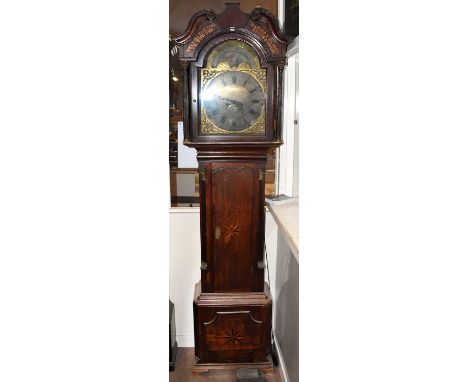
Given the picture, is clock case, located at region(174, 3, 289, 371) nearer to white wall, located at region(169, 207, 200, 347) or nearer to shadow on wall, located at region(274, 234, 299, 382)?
shadow on wall, located at region(274, 234, 299, 382)

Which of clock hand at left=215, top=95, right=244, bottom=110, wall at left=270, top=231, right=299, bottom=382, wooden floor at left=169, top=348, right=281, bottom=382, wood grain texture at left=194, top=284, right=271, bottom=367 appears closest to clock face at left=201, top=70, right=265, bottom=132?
clock hand at left=215, top=95, right=244, bottom=110

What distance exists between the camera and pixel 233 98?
1.88m

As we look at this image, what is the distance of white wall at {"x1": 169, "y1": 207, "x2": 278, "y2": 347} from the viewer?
2385 mm

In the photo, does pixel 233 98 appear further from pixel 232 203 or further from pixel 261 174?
pixel 232 203

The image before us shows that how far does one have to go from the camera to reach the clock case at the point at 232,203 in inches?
72.4

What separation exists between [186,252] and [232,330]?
0.53m

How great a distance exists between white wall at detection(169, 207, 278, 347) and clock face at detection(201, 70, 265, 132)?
673 mm

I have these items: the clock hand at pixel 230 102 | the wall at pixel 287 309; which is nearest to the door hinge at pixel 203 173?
the clock hand at pixel 230 102

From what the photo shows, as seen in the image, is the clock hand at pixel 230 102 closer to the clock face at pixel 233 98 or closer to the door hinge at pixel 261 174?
the clock face at pixel 233 98
